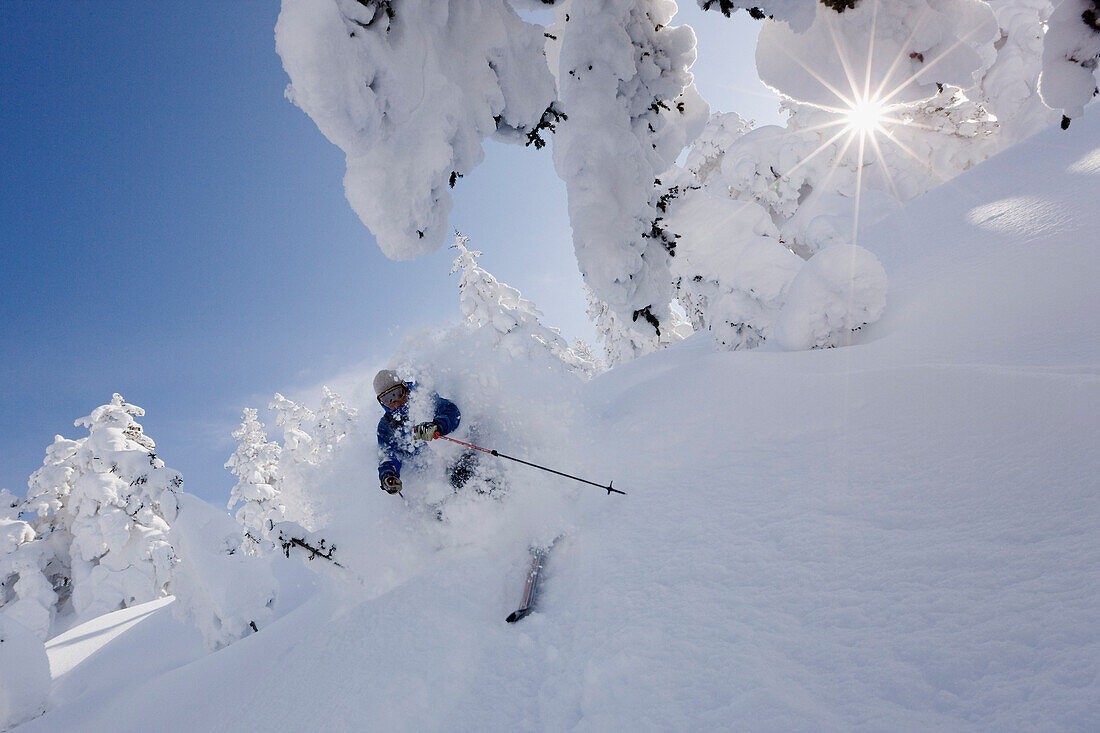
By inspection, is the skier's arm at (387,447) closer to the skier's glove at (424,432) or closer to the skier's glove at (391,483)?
the skier's glove at (391,483)

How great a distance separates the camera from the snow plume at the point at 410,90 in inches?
83.6

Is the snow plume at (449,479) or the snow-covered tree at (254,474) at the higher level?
the snow-covered tree at (254,474)

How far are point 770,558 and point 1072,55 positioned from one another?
3.45 m

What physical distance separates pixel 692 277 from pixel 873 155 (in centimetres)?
1413

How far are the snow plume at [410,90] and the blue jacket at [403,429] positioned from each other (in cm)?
320

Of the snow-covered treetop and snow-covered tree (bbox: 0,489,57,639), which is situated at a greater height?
the snow-covered treetop

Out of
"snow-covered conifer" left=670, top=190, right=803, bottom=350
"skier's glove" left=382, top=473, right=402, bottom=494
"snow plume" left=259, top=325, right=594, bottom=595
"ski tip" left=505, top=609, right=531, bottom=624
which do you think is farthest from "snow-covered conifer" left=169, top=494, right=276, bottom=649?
"snow-covered conifer" left=670, top=190, right=803, bottom=350

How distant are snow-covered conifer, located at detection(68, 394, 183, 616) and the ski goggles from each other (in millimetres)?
17920

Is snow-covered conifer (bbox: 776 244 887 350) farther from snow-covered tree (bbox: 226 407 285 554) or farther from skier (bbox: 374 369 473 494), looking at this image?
snow-covered tree (bbox: 226 407 285 554)

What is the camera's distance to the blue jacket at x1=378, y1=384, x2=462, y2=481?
563 centimetres

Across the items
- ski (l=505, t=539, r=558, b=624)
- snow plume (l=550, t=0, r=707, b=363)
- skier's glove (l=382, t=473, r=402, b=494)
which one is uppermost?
snow plume (l=550, t=0, r=707, b=363)

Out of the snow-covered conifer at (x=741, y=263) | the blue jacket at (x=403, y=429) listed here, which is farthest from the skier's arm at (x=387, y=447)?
the snow-covered conifer at (x=741, y=263)

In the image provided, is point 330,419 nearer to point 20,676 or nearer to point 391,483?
point 20,676

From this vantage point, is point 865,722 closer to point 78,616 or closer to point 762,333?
point 762,333
